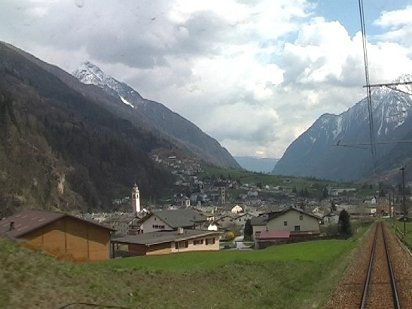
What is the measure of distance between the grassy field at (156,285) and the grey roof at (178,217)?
71.2m

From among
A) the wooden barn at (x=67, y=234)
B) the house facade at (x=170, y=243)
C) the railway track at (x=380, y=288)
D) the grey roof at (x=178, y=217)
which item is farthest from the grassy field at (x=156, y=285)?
the grey roof at (x=178, y=217)

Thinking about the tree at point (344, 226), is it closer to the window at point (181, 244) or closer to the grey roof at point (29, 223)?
the window at point (181, 244)

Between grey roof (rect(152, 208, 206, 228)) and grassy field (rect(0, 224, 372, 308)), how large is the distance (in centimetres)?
7116

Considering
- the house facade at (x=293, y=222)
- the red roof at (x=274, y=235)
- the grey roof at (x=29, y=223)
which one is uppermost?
the grey roof at (x=29, y=223)

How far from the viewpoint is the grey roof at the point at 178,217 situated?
106m

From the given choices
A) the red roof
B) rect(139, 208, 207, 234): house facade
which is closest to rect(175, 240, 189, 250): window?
the red roof

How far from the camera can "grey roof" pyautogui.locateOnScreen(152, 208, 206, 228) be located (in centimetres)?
10631

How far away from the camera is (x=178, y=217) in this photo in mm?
110562

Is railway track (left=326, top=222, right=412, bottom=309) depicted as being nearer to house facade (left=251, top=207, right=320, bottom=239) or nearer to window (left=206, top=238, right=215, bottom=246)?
window (left=206, top=238, right=215, bottom=246)

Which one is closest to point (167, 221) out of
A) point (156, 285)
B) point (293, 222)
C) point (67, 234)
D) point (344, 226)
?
point (293, 222)

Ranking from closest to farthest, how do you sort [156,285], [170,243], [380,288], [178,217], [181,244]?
[156,285], [380,288], [170,243], [181,244], [178,217]

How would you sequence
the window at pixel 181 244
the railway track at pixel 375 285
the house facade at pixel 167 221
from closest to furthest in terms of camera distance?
the railway track at pixel 375 285 → the window at pixel 181 244 → the house facade at pixel 167 221

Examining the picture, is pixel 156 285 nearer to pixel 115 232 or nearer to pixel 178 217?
pixel 115 232

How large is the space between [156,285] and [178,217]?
88217mm
